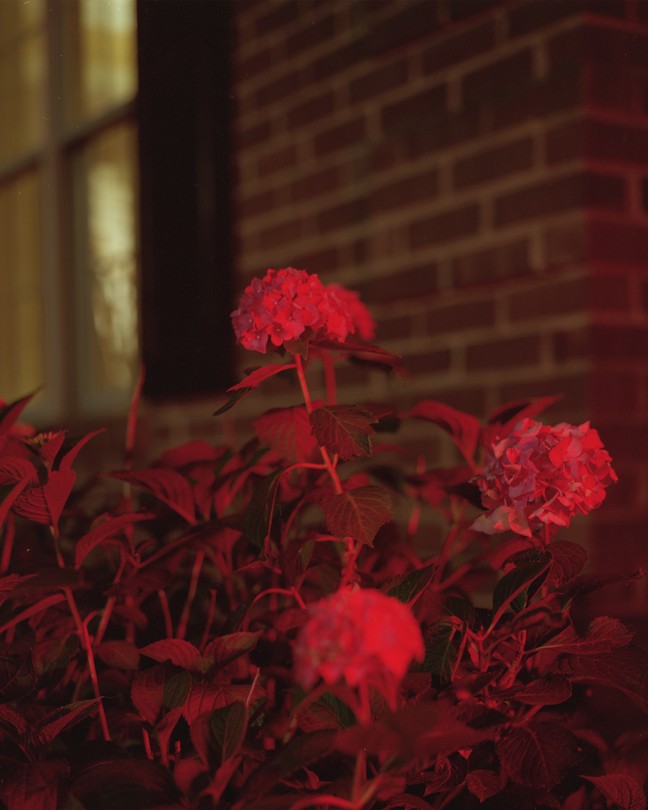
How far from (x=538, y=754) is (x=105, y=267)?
10.5ft

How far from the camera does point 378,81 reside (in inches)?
86.7

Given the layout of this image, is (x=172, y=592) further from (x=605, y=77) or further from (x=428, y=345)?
(x=605, y=77)

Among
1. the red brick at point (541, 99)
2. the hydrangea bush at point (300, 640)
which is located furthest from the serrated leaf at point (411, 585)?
the red brick at point (541, 99)

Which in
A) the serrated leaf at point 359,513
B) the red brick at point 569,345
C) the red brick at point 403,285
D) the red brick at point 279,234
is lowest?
the serrated leaf at point 359,513

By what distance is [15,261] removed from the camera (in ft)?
14.8

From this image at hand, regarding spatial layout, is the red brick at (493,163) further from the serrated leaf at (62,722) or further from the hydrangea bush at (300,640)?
the serrated leaf at (62,722)

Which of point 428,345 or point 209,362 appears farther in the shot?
point 209,362

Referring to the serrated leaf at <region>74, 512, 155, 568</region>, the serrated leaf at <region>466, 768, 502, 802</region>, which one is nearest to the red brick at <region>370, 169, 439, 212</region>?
the serrated leaf at <region>74, 512, 155, 568</region>

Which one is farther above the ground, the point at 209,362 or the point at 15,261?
the point at 15,261

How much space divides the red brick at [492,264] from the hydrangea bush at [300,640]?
0.70 metres

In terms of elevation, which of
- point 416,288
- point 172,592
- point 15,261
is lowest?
point 172,592

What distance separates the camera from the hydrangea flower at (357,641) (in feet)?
A: 2.05

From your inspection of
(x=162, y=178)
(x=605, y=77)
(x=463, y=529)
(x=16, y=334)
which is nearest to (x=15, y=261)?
(x=16, y=334)

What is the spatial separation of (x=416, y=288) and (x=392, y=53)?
535mm
